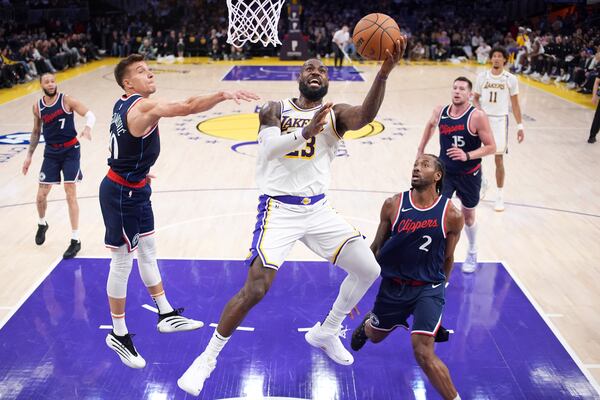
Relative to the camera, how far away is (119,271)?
4.44 meters

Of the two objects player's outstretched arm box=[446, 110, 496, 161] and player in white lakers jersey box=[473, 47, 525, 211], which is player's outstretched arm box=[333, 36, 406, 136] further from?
player in white lakers jersey box=[473, 47, 525, 211]

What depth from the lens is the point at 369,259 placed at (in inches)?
167

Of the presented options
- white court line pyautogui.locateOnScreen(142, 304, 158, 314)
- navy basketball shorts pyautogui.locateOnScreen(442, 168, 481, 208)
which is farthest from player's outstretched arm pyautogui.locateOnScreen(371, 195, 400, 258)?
white court line pyautogui.locateOnScreen(142, 304, 158, 314)

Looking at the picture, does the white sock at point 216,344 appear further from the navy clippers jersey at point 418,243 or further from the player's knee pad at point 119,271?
the navy clippers jersey at point 418,243

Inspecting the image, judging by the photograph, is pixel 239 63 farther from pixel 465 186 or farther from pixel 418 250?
pixel 418 250

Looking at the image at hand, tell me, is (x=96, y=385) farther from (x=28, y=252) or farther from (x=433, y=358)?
(x=28, y=252)

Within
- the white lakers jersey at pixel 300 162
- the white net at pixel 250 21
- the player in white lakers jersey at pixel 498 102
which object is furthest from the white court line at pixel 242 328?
the player in white lakers jersey at pixel 498 102

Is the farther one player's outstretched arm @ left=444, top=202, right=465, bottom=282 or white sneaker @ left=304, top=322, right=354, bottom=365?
white sneaker @ left=304, top=322, right=354, bottom=365

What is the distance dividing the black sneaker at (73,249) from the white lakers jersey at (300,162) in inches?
119

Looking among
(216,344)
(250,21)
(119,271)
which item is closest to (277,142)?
(216,344)

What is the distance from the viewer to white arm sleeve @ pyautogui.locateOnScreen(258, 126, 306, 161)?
3.93m

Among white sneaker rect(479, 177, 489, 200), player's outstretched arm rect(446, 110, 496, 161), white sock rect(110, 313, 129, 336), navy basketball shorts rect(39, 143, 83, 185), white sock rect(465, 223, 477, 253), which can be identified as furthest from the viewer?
white sneaker rect(479, 177, 489, 200)

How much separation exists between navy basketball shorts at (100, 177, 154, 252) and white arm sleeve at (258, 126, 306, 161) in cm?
97

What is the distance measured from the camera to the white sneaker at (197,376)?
3.98 metres
